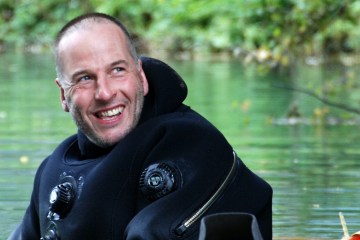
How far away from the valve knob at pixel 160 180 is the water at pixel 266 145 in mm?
2131

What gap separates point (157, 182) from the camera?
3766 millimetres

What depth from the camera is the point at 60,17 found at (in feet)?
131

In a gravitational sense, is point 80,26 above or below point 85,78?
above

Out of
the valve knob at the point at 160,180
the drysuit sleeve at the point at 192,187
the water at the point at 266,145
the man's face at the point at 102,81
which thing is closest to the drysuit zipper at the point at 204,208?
the drysuit sleeve at the point at 192,187

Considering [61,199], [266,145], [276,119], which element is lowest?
[276,119]

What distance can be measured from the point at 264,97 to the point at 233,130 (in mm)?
5084

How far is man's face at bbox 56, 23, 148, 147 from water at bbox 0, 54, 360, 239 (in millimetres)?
1988

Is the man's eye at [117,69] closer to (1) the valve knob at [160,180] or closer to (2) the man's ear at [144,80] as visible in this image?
(2) the man's ear at [144,80]

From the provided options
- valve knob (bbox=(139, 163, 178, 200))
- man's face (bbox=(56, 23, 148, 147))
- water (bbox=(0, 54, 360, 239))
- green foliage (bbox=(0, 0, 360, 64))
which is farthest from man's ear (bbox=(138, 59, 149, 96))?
green foliage (bbox=(0, 0, 360, 64))

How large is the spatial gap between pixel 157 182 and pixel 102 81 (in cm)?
41

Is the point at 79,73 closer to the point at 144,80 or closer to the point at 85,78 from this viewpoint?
the point at 85,78

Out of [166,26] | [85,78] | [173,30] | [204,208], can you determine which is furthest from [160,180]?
[166,26]

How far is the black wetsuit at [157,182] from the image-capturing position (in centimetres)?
377

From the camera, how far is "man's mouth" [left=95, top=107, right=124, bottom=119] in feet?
13.1
